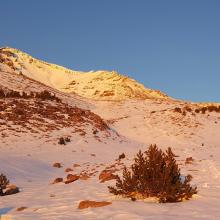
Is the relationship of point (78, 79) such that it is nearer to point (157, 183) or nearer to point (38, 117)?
point (38, 117)

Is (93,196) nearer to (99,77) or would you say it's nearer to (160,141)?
(160,141)

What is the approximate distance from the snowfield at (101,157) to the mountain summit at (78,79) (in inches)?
564

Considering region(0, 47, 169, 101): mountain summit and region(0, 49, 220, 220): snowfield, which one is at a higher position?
region(0, 47, 169, 101): mountain summit

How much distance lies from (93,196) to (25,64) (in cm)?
6311

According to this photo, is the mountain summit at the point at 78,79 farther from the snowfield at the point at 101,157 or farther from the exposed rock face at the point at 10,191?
the exposed rock face at the point at 10,191

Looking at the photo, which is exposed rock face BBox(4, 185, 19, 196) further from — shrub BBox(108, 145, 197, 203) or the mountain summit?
the mountain summit

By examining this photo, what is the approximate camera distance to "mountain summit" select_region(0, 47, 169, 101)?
59.7 m

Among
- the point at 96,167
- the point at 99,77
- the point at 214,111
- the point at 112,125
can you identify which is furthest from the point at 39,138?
the point at 99,77

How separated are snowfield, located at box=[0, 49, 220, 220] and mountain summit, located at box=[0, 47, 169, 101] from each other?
14323 millimetres

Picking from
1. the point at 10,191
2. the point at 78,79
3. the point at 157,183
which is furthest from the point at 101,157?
the point at 78,79

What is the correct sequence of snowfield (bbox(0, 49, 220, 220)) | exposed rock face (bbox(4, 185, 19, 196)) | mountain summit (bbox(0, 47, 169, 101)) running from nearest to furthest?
snowfield (bbox(0, 49, 220, 220)) < exposed rock face (bbox(4, 185, 19, 196)) < mountain summit (bbox(0, 47, 169, 101))

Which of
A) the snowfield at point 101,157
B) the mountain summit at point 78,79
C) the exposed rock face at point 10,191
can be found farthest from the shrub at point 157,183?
the mountain summit at point 78,79

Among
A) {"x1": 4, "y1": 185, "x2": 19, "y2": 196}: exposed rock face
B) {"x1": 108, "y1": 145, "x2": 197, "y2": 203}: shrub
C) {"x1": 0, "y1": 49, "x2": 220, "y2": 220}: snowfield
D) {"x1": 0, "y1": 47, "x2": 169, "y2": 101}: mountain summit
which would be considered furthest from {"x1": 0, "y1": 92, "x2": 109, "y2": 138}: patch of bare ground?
{"x1": 0, "y1": 47, "x2": 169, "y2": 101}: mountain summit

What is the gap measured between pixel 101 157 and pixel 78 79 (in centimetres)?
5208
